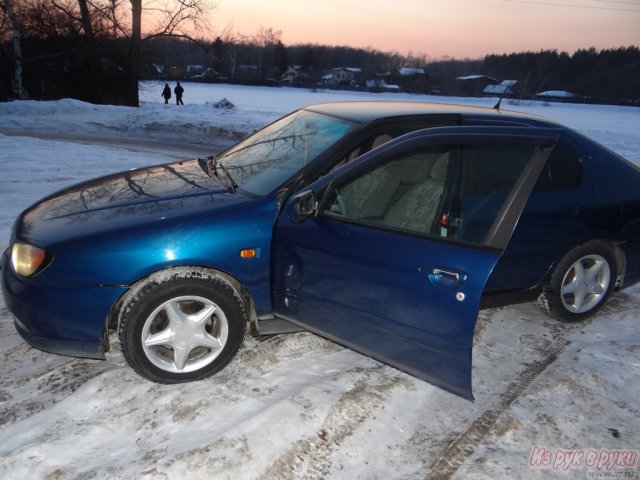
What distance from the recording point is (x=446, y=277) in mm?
2402

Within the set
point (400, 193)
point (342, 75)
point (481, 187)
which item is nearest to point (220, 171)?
point (400, 193)

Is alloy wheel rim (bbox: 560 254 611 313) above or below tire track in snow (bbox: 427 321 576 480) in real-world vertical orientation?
above

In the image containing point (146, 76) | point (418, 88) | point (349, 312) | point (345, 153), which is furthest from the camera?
point (418, 88)

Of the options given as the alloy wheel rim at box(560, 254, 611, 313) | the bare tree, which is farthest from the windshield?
the bare tree

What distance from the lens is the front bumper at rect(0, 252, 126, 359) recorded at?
261 centimetres

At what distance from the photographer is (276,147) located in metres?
3.61

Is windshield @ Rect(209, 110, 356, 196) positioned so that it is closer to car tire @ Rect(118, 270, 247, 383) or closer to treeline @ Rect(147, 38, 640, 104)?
car tire @ Rect(118, 270, 247, 383)

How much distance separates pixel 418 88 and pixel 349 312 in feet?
257

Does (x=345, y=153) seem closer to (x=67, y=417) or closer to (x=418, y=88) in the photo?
(x=67, y=417)

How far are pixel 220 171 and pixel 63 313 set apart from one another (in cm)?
151

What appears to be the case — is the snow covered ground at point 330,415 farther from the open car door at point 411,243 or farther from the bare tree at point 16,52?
the bare tree at point 16,52

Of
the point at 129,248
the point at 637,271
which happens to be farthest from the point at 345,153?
the point at 637,271

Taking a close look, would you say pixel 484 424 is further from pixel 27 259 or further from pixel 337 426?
pixel 27 259

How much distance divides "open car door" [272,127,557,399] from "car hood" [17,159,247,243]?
58 centimetres
